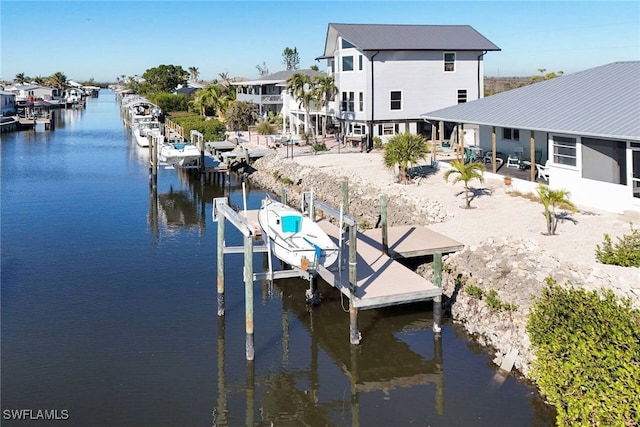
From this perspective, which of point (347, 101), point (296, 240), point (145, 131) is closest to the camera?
point (296, 240)

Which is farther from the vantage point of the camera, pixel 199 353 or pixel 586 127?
pixel 586 127

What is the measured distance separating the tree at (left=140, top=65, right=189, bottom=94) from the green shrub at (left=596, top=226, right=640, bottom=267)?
134963 millimetres

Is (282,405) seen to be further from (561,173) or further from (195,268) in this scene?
(561,173)

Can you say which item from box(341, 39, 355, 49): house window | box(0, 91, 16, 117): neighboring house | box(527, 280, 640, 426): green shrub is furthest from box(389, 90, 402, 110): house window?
box(0, 91, 16, 117): neighboring house

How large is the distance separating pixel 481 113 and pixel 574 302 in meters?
20.2

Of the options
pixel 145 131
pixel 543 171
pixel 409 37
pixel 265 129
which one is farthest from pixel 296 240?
pixel 145 131

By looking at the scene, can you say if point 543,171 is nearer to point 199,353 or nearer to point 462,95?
point 199,353

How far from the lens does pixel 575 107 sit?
24969mm

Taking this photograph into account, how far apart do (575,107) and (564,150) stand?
2.00m

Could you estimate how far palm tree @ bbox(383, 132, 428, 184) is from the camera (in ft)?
99.7

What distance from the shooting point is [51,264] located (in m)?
23.4

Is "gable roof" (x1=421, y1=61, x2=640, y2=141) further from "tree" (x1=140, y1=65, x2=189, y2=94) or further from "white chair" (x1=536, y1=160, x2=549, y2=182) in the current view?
"tree" (x1=140, y1=65, x2=189, y2=94)

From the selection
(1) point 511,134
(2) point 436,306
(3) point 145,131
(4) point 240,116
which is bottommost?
(2) point 436,306

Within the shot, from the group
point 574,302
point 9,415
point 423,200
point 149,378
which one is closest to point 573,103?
point 423,200
